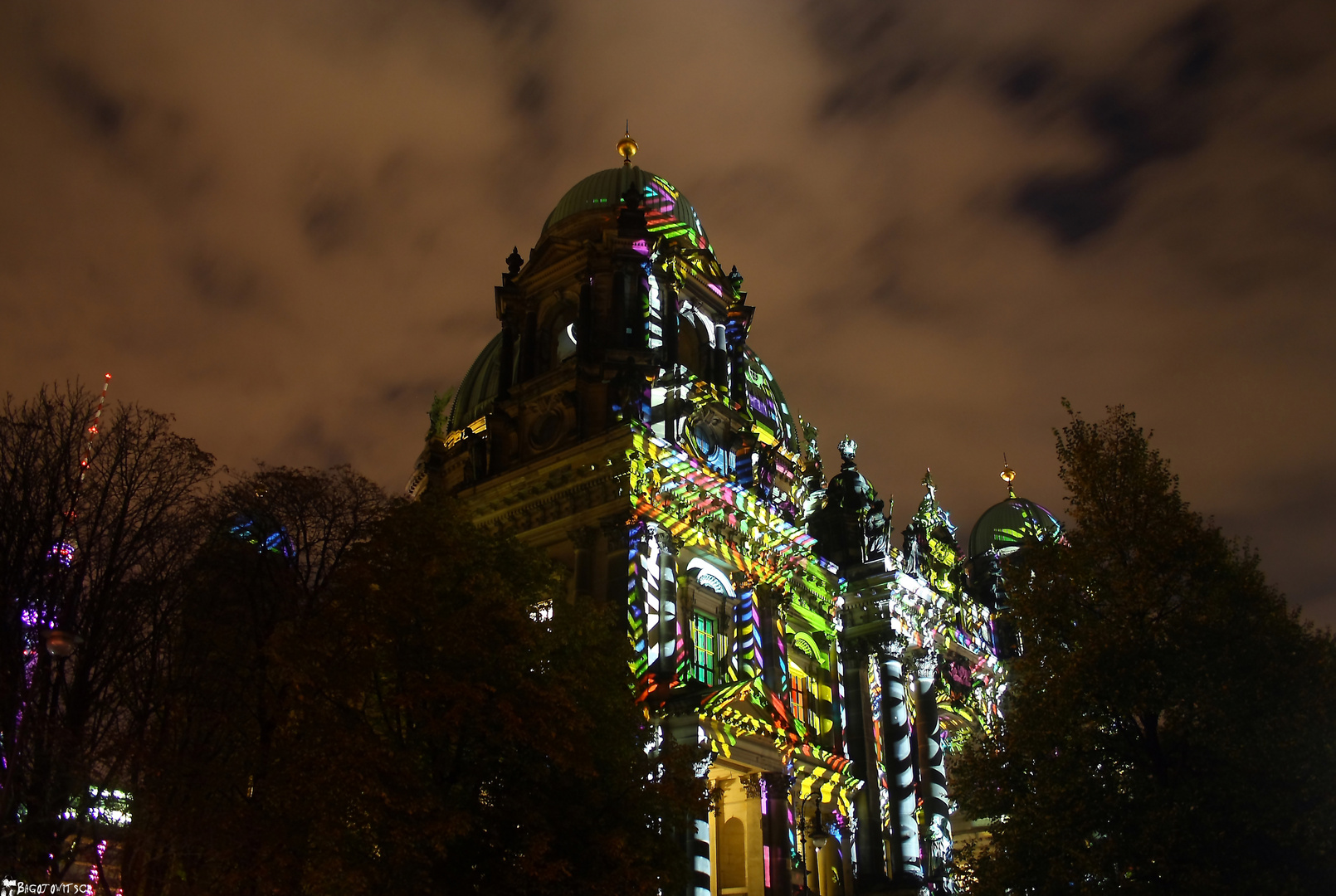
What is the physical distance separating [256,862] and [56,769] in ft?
12.4

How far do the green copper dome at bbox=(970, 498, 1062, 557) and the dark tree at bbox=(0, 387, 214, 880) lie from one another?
57.0 metres

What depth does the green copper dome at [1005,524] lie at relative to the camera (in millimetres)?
71250

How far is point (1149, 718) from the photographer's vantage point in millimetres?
21969

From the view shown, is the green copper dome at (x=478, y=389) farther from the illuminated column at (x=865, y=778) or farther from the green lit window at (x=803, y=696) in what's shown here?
the illuminated column at (x=865, y=778)

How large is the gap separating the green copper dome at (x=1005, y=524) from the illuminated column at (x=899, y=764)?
2721 centimetres

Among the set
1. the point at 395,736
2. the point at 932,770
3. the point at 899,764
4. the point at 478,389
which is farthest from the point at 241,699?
the point at 478,389

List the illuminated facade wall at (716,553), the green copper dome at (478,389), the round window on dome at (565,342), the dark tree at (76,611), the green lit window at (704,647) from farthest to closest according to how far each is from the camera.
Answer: the green copper dome at (478,389)
the round window on dome at (565,342)
the green lit window at (704,647)
the illuminated facade wall at (716,553)
the dark tree at (76,611)

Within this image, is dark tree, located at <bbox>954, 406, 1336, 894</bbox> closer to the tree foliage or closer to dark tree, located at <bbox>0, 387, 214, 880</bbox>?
the tree foliage

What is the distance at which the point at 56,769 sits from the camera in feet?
59.5

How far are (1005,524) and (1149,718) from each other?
52.5 m

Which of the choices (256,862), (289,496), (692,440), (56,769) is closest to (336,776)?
(256,862)

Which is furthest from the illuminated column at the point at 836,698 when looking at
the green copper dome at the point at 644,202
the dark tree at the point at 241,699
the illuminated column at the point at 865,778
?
the dark tree at the point at 241,699

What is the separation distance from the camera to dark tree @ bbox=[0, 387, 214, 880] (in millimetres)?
18078

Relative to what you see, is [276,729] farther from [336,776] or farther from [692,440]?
[692,440]
